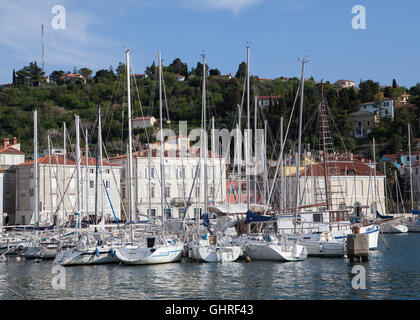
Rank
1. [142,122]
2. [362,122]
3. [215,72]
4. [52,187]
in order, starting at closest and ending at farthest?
[52,187] < [142,122] < [362,122] < [215,72]

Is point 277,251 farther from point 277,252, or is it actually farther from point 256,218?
point 256,218

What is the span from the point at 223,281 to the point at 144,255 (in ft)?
26.9

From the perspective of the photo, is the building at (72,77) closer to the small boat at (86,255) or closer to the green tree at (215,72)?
the green tree at (215,72)

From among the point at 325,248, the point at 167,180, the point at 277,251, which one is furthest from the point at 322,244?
the point at 167,180

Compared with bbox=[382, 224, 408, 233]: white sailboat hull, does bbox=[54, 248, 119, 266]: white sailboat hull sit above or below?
above

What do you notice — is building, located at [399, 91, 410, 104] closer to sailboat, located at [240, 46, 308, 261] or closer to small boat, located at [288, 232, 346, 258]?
small boat, located at [288, 232, 346, 258]

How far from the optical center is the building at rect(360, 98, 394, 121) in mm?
135500

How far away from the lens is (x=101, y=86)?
14688 cm

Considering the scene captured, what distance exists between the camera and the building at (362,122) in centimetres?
13100

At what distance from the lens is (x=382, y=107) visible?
136m

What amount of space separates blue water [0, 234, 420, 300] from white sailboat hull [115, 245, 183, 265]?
Result: 20.3 inches

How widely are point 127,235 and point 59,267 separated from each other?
21.6 feet

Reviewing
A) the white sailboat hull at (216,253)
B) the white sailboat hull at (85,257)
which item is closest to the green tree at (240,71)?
the white sailboat hull at (216,253)

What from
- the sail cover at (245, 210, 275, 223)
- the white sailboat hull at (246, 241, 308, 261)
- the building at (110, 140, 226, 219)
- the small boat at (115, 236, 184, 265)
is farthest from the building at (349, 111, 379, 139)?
the small boat at (115, 236, 184, 265)
